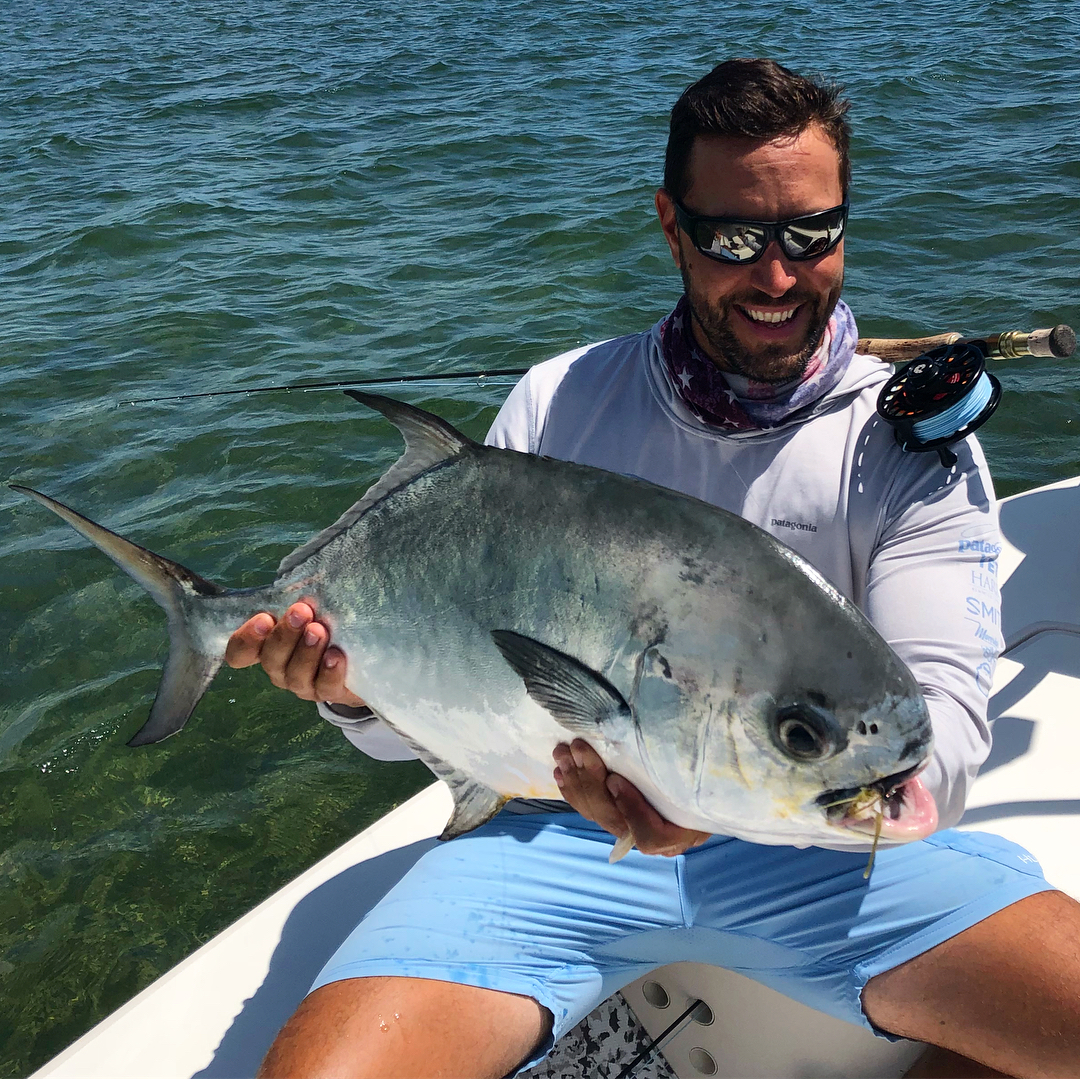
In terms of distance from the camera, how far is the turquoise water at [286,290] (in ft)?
12.1

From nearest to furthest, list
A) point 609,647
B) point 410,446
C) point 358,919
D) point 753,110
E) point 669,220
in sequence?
point 609,647
point 410,446
point 753,110
point 669,220
point 358,919

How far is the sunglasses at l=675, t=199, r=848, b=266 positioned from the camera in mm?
2139

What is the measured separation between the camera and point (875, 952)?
2.06 m

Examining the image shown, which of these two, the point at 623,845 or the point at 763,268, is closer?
the point at 623,845

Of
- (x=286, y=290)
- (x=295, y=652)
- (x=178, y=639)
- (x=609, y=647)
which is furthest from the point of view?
(x=286, y=290)

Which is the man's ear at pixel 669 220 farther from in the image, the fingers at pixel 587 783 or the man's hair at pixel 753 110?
the fingers at pixel 587 783

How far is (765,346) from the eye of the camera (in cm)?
224

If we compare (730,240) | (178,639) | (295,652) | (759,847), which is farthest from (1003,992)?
(178,639)

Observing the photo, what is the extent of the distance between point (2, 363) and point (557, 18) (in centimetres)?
1172

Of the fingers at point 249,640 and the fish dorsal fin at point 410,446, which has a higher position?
the fish dorsal fin at point 410,446

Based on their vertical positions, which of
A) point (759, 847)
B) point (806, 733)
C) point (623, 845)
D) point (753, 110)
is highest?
point (753, 110)

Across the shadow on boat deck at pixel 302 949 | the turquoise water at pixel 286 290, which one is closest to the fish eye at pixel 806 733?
the shadow on boat deck at pixel 302 949

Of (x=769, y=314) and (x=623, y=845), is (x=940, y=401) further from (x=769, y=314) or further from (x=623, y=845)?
(x=623, y=845)

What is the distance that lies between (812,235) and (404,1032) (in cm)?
173
